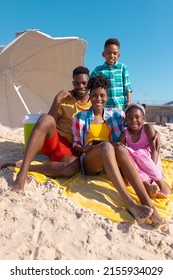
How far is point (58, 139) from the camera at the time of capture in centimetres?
324

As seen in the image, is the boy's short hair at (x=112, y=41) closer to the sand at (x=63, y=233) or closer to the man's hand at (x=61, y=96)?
the man's hand at (x=61, y=96)

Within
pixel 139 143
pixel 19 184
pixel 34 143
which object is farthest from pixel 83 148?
pixel 19 184

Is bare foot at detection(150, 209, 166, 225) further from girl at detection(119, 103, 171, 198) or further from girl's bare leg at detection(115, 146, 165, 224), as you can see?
girl at detection(119, 103, 171, 198)

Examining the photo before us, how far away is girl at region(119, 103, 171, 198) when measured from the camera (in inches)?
117

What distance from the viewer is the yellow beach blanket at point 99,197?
2.61 metres

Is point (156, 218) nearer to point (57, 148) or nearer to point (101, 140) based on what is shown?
point (101, 140)

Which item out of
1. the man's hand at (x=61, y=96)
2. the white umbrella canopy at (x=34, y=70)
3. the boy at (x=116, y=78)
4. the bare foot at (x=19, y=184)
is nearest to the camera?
the bare foot at (x=19, y=184)

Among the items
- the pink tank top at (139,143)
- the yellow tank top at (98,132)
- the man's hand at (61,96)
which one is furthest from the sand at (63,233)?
the man's hand at (61,96)

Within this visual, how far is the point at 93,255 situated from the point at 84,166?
1094mm

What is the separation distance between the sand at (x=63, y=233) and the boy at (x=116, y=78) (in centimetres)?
192

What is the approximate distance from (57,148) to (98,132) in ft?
1.60

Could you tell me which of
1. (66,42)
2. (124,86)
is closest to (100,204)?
(124,86)
